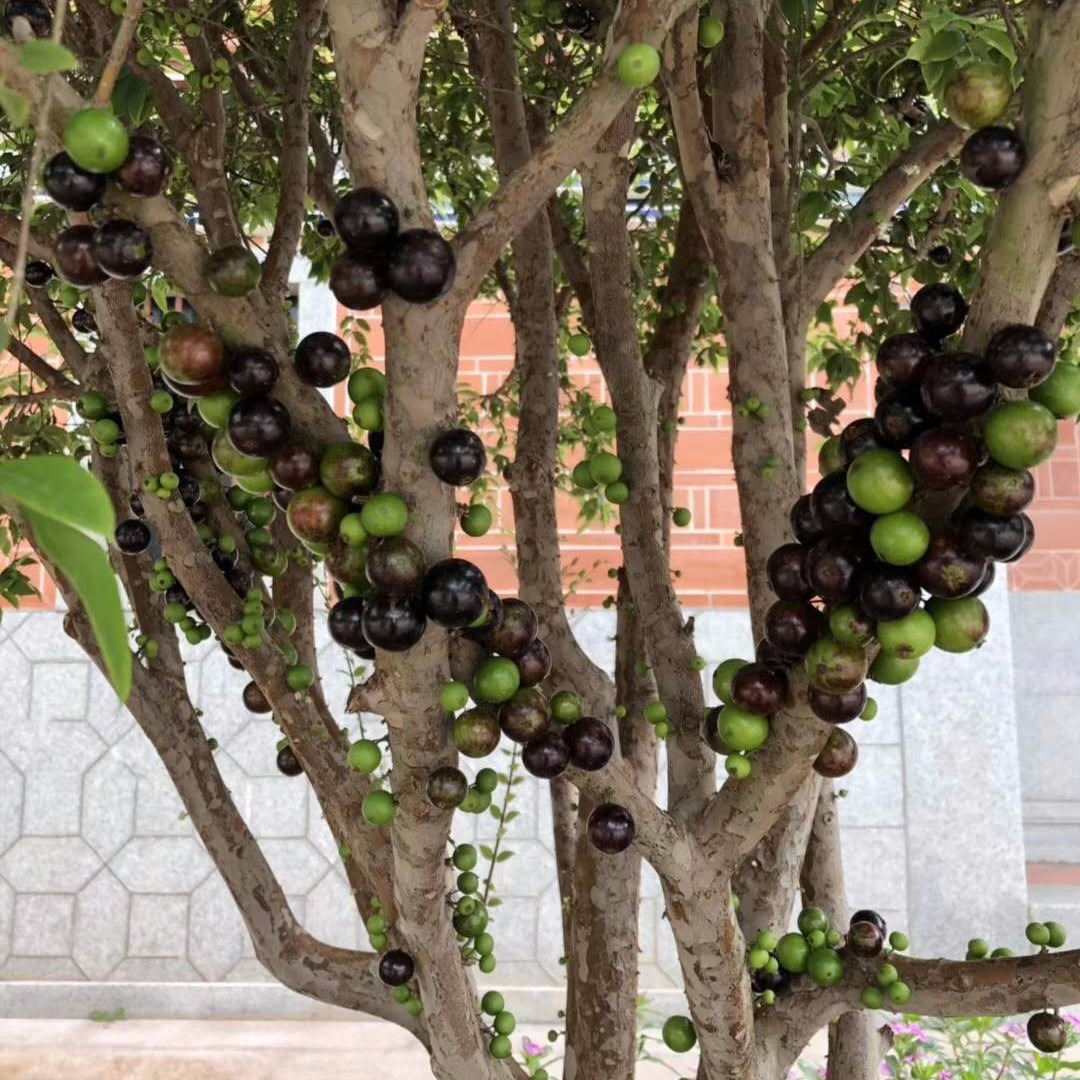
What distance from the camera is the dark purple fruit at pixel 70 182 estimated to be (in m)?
0.95

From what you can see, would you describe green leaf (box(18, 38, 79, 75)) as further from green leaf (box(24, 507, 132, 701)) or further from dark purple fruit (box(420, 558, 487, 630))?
dark purple fruit (box(420, 558, 487, 630))

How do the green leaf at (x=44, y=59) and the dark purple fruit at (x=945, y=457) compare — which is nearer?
the green leaf at (x=44, y=59)

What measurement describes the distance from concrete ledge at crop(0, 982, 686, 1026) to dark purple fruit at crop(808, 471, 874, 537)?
4330 mm

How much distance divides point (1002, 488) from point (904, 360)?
0.51 ft

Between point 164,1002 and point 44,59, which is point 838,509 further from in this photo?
point 164,1002

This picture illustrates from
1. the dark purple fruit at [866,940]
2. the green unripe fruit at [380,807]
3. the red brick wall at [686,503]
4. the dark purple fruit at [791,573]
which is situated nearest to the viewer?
the dark purple fruit at [791,573]

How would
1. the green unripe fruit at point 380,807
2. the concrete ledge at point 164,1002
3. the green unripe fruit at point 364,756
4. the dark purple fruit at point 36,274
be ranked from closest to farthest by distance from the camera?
the green unripe fruit at point 380,807 → the green unripe fruit at point 364,756 → the dark purple fruit at point 36,274 → the concrete ledge at point 164,1002

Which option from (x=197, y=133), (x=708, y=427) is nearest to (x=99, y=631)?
(x=197, y=133)

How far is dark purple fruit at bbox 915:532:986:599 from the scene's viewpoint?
3.40 ft

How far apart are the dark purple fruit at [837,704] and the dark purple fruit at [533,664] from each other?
302 mm

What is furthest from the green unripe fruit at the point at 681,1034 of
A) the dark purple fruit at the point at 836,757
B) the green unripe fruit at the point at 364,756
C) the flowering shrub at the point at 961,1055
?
the flowering shrub at the point at 961,1055

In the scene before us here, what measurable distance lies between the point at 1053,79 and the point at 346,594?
0.83 m

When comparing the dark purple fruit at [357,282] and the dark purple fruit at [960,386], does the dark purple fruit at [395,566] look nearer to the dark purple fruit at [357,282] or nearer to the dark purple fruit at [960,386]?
the dark purple fruit at [357,282]

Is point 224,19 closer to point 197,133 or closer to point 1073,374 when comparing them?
point 197,133
